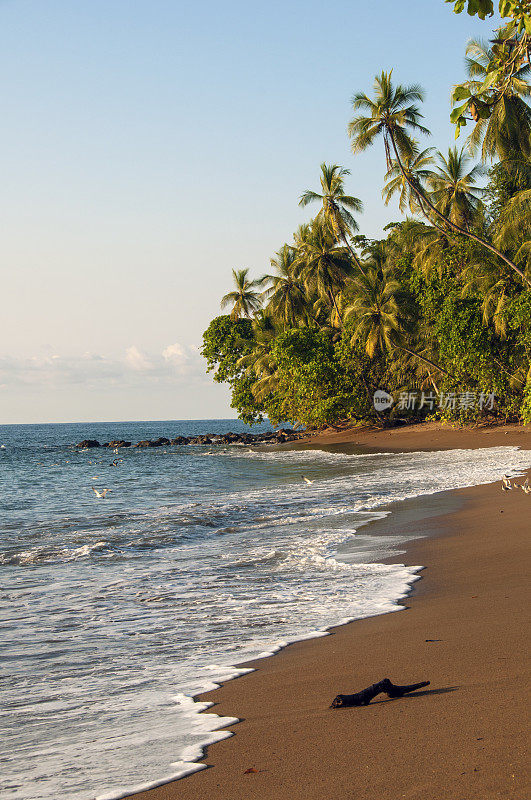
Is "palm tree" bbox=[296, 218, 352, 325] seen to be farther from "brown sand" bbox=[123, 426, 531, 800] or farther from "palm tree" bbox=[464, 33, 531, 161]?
"brown sand" bbox=[123, 426, 531, 800]

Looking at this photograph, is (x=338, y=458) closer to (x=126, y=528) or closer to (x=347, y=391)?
(x=347, y=391)

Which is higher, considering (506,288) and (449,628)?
(506,288)

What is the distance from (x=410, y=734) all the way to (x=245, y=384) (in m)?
49.6

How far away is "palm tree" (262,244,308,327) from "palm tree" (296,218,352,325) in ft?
5.83

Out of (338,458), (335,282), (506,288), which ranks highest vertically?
(335,282)

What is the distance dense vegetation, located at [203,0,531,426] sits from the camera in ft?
98.7

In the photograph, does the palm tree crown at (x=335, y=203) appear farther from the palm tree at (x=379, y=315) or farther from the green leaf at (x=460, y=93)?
the green leaf at (x=460, y=93)

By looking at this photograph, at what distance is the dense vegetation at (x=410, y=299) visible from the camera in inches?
1185

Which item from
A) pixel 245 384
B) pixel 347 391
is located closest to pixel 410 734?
pixel 347 391

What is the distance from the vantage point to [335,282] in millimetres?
45438

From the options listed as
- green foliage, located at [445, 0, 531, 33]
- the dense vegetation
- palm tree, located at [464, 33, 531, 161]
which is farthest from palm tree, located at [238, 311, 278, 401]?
green foliage, located at [445, 0, 531, 33]

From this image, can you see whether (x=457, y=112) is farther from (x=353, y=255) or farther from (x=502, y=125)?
(x=353, y=255)

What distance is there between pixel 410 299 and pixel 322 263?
26.8ft

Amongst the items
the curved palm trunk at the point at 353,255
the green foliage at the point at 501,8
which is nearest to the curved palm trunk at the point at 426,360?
the curved palm trunk at the point at 353,255
